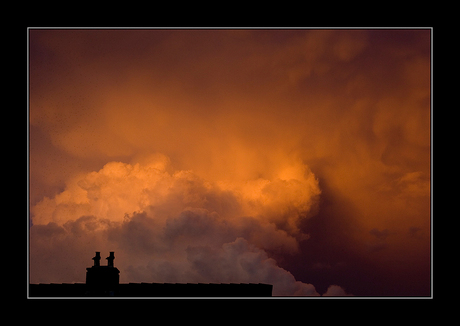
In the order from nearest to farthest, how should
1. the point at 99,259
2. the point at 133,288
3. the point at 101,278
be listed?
1. the point at 133,288
2. the point at 101,278
3. the point at 99,259

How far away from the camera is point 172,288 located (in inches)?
580

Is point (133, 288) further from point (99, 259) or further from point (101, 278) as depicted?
point (99, 259)

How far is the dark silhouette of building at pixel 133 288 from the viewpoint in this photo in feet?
47.5

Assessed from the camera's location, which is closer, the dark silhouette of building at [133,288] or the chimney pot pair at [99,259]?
the dark silhouette of building at [133,288]

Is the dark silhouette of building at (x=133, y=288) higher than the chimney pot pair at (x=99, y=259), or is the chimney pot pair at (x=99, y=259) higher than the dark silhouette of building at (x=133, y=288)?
the chimney pot pair at (x=99, y=259)

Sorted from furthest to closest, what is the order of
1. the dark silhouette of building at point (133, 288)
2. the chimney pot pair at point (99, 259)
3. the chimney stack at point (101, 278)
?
the chimney pot pair at point (99, 259), the chimney stack at point (101, 278), the dark silhouette of building at point (133, 288)

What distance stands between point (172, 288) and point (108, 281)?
6.71ft

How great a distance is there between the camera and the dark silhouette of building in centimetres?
1448

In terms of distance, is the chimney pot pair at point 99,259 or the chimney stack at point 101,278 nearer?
the chimney stack at point 101,278

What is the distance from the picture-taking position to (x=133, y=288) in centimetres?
1476

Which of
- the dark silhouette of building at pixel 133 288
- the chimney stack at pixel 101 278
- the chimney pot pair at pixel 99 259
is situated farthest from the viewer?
the chimney pot pair at pixel 99 259

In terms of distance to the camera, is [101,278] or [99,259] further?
[99,259]

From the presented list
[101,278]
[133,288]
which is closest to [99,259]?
[101,278]
